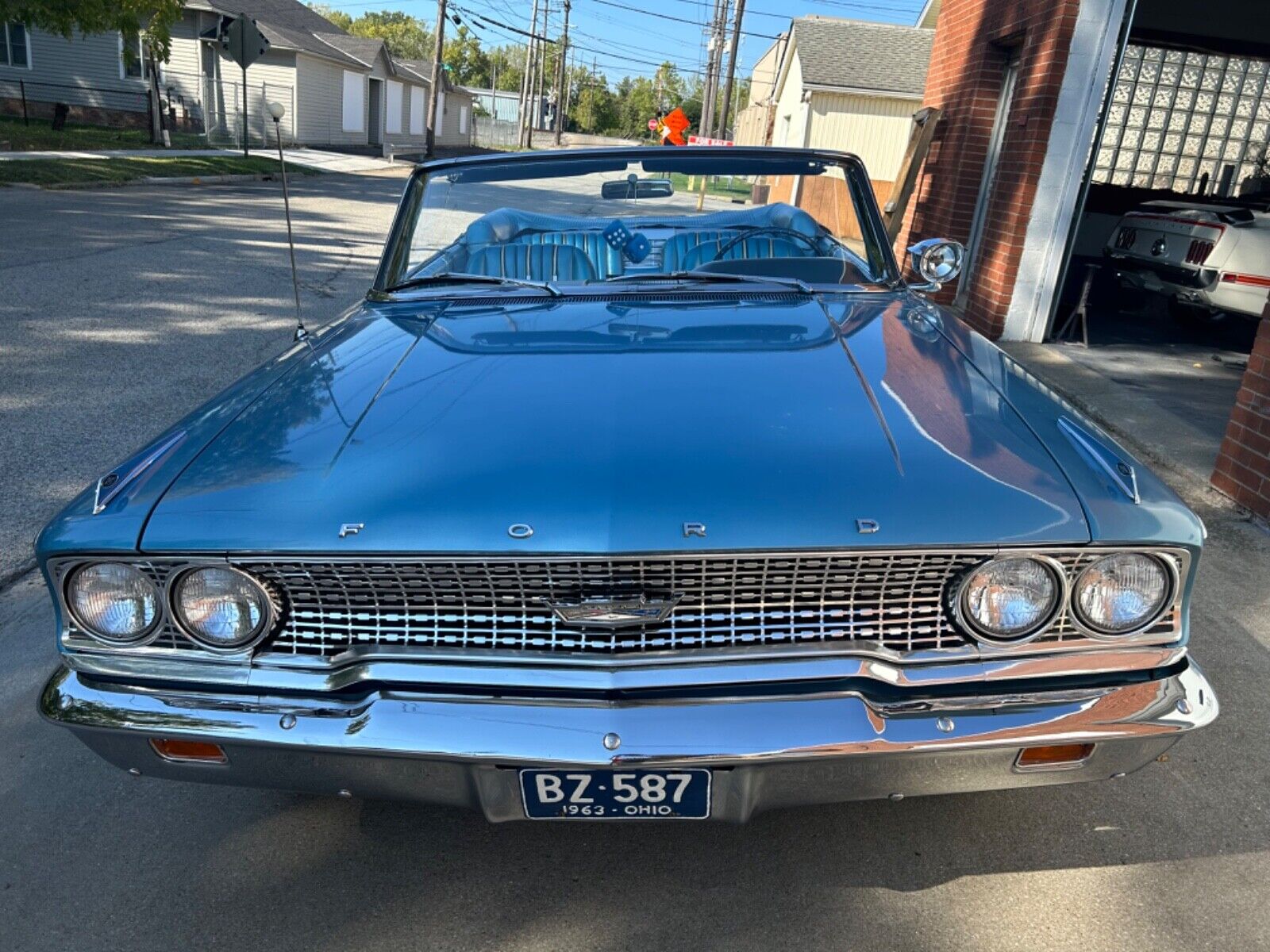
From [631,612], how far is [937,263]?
2115mm

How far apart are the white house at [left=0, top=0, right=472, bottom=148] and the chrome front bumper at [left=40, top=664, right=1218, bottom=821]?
29423 mm

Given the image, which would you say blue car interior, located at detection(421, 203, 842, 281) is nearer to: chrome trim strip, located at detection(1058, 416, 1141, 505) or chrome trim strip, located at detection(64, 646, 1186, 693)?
chrome trim strip, located at detection(1058, 416, 1141, 505)

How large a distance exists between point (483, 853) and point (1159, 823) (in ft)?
5.25

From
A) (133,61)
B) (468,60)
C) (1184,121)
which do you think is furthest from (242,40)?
(468,60)

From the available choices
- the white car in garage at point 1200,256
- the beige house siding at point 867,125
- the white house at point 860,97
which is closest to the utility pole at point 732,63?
the white house at point 860,97

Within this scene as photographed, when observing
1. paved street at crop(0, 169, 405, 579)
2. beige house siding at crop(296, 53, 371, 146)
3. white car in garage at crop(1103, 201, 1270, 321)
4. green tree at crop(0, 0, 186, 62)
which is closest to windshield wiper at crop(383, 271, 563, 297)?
paved street at crop(0, 169, 405, 579)

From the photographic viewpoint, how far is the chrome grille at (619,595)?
1828 mm

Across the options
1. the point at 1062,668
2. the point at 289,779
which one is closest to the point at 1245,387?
the point at 1062,668

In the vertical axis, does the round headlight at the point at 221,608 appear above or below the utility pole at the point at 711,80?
below

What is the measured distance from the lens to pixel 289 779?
1916 millimetres

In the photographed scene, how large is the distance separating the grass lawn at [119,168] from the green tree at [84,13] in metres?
2.33

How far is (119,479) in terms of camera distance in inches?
81.0

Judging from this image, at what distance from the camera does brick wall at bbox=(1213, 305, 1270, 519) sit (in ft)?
14.3

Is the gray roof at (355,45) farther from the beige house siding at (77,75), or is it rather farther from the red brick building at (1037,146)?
the red brick building at (1037,146)
